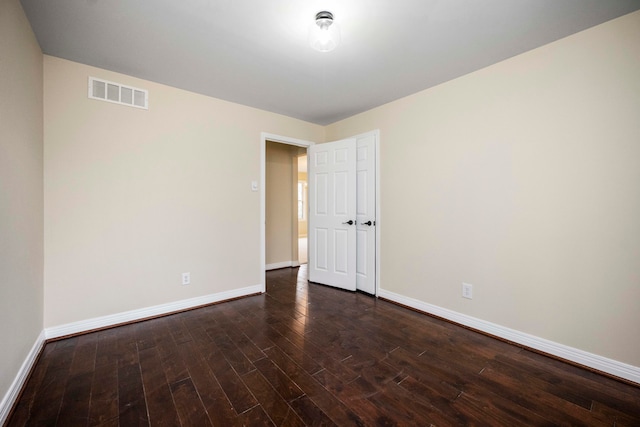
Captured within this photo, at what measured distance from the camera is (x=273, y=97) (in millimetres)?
3096

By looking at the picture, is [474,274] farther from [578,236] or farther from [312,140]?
[312,140]

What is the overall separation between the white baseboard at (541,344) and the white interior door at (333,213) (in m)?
1.04

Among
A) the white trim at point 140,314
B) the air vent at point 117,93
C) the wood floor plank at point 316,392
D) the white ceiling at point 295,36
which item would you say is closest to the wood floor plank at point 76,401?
the white trim at point 140,314

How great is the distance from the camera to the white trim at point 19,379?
4.63 feet

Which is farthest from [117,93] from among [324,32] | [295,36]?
[324,32]

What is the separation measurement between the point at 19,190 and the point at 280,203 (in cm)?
340

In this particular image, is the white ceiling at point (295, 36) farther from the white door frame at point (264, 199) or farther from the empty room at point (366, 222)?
the white door frame at point (264, 199)

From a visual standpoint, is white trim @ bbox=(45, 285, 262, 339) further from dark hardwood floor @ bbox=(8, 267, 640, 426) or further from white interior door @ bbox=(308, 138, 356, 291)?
white interior door @ bbox=(308, 138, 356, 291)

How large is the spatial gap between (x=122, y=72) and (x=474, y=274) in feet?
12.7

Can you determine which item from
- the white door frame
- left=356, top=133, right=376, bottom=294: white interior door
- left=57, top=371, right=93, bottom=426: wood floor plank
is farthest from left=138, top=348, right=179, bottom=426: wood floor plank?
left=356, top=133, right=376, bottom=294: white interior door

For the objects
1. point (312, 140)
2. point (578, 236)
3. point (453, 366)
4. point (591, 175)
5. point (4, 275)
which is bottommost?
point (453, 366)

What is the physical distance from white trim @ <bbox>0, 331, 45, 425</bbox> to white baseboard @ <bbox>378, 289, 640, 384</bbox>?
3.16 metres

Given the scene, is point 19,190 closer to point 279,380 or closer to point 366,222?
point 279,380

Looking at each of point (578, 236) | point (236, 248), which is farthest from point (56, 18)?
point (578, 236)
